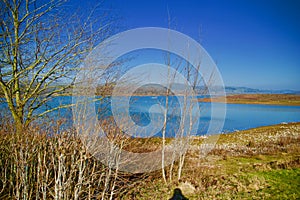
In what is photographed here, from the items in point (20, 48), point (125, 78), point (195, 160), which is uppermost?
point (20, 48)

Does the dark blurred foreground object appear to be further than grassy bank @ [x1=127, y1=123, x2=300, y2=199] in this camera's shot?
No

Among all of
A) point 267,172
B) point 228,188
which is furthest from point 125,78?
point 267,172

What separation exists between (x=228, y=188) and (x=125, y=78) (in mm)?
4495

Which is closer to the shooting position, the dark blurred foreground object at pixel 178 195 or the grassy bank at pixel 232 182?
the dark blurred foreground object at pixel 178 195

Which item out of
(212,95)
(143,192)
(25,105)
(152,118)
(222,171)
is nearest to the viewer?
(143,192)

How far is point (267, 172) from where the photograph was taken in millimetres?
7285

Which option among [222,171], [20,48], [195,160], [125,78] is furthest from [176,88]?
[20,48]

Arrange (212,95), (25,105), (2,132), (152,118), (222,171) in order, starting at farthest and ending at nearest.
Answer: (222,171) < (25,105) < (152,118) < (212,95) < (2,132)

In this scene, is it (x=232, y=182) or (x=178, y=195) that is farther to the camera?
(x=232, y=182)

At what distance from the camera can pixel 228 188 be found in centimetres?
590

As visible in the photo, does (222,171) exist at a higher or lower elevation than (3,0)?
lower

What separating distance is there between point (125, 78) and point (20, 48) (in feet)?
11.8

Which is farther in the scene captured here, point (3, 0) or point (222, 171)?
point (222, 171)

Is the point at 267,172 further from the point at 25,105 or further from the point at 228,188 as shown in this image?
the point at 25,105
